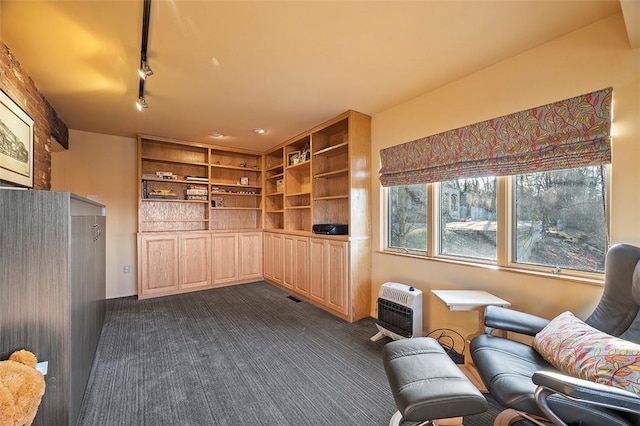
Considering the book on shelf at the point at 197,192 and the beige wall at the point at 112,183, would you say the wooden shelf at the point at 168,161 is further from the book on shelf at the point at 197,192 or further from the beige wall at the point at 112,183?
the book on shelf at the point at 197,192

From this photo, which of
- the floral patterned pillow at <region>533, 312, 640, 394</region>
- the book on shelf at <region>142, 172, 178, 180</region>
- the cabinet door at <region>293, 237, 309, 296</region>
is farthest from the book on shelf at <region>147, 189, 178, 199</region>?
the floral patterned pillow at <region>533, 312, 640, 394</region>

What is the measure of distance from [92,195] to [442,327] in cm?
497

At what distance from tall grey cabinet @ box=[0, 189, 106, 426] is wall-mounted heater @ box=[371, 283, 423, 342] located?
2.33 meters

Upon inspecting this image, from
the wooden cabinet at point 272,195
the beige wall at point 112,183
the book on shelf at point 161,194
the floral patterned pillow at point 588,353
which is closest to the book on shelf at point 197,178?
the book on shelf at point 161,194

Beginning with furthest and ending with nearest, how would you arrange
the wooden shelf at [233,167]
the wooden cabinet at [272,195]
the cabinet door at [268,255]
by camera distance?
the wooden cabinet at [272,195] → the cabinet door at [268,255] → the wooden shelf at [233,167]

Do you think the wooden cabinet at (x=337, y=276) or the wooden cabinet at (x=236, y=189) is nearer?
the wooden cabinet at (x=337, y=276)

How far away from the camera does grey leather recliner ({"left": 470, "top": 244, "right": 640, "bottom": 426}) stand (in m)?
1.04

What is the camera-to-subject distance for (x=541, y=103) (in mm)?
1970

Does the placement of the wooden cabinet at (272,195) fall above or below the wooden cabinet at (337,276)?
above

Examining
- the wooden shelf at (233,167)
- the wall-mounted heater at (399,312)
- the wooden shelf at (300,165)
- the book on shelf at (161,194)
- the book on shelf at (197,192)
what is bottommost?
the wall-mounted heater at (399,312)

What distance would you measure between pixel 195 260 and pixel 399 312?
3395mm

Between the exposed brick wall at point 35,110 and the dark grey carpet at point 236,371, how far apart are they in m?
1.71

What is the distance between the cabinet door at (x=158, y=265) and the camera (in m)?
4.03

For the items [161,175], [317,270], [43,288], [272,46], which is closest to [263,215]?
[161,175]
